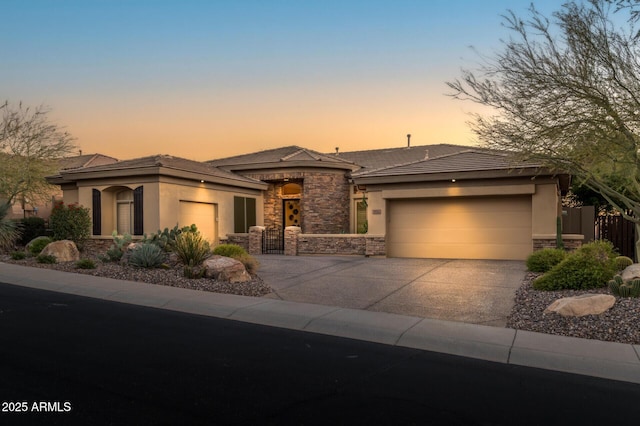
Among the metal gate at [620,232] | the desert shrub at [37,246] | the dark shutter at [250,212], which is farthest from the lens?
the dark shutter at [250,212]

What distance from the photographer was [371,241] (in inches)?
733

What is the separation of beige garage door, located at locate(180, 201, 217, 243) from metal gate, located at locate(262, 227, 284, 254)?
2.89m

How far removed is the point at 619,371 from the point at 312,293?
20.8ft

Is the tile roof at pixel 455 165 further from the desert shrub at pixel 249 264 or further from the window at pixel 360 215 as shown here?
the desert shrub at pixel 249 264

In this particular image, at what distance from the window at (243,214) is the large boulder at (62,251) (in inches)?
347

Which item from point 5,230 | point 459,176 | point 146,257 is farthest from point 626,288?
point 5,230

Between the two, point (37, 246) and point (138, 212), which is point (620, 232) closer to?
point (138, 212)

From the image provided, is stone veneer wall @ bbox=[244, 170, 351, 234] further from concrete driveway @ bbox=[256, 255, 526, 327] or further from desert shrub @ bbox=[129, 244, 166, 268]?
desert shrub @ bbox=[129, 244, 166, 268]

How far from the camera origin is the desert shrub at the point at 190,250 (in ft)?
42.1

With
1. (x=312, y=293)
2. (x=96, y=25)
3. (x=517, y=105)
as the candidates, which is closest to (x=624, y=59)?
(x=517, y=105)

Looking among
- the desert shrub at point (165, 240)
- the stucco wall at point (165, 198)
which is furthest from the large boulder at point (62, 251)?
the stucco wall at point (165, 198)

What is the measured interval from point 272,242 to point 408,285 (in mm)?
11056

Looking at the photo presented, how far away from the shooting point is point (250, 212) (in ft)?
80.4

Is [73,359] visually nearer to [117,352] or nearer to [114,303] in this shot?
[117,352]
